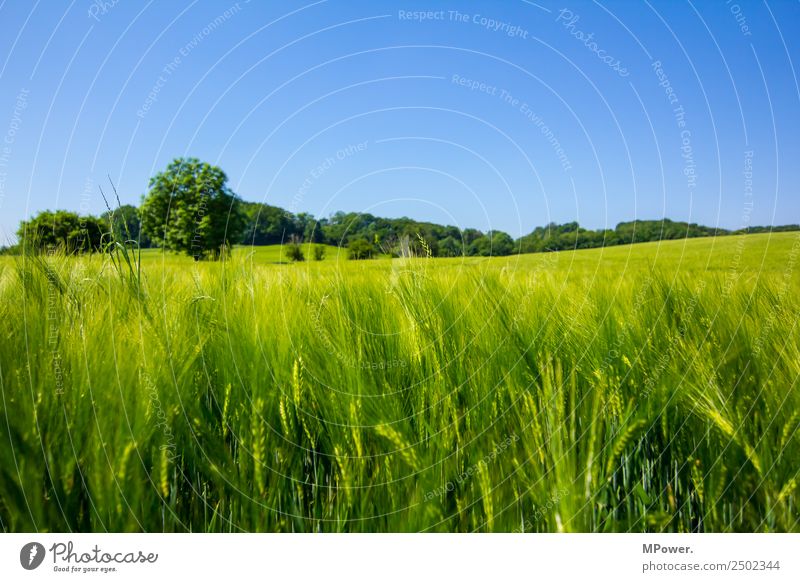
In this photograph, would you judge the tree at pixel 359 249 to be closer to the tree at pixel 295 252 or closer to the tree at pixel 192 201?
the tree at pixel 295 252

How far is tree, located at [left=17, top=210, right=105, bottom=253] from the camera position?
1040 mm

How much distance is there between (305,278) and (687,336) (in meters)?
1.14

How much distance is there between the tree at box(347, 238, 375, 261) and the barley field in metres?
0.62

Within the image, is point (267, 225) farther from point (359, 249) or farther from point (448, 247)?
point (448, 247)

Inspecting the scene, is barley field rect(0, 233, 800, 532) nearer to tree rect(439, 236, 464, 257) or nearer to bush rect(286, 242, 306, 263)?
tree rect(439, 236, 464, 257)

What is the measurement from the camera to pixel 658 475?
0.88 metres

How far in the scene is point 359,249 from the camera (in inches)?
69.4

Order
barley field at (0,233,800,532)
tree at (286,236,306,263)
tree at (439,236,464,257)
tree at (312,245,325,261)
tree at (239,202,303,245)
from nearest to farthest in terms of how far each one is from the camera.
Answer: barley field at (0,233,800,532) < tree at (239,202,303,245) < tree at (439,236,464,257) < tree at (312,245,325,261) < tree at (286,236,306,263)

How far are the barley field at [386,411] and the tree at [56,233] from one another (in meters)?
0.06
